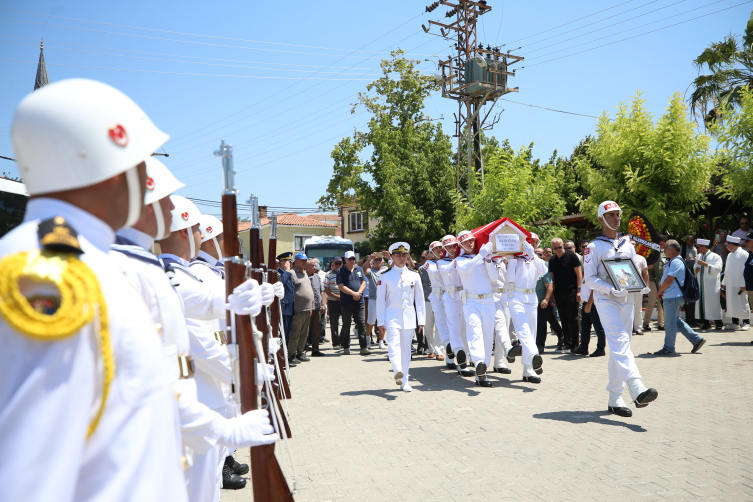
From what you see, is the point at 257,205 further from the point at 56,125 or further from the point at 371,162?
the point at 371,162

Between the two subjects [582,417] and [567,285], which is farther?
[567,285]

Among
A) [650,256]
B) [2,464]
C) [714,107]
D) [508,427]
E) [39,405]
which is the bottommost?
[508,427]

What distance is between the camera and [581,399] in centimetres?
807

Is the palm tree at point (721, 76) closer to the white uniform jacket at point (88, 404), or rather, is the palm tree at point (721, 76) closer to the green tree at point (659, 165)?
the green tree at point (659, 165)

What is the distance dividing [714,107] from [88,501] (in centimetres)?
2687

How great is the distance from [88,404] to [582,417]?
6.86 m

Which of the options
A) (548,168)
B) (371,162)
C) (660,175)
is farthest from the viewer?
(371,162)

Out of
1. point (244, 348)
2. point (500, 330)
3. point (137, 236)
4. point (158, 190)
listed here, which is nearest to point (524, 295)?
point (500, 330)

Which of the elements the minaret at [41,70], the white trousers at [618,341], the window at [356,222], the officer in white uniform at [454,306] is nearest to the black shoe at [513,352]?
the officer in white uniform at [454,306]

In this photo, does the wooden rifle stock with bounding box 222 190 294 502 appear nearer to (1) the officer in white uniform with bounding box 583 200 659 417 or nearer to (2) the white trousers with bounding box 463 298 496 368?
(1) the officer in white uniform with bounding box 583 200 659 417

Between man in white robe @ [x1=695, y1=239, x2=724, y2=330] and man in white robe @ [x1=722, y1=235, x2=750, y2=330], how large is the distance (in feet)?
0.73

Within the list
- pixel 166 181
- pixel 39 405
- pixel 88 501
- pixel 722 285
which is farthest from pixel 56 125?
pixel 722 285

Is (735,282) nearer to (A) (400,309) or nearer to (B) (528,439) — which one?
(A) (400,309)

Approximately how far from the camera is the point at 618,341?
6988 mm
